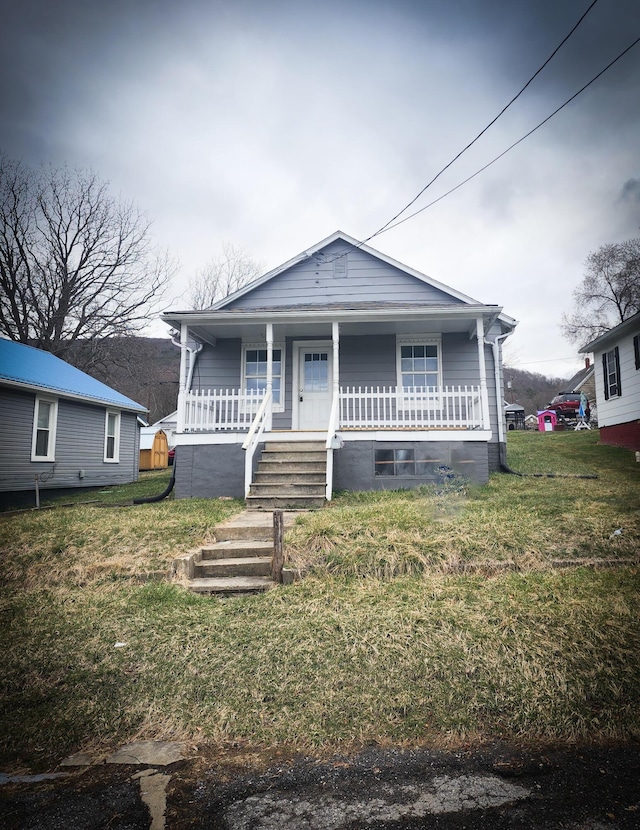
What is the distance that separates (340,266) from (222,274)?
61.1 ft

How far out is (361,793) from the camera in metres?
2.32

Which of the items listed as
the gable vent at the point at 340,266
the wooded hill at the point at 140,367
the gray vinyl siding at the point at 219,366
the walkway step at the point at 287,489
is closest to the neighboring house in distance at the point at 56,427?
the wooded hill at the point at 140,367

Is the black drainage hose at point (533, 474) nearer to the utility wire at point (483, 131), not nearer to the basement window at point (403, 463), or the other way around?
the basement window at point (403, 463)

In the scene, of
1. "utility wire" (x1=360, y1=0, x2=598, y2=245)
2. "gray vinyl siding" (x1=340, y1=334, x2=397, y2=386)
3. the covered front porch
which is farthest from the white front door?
"utility wire" (x1=360, y1=0, x2=598, y2=245)

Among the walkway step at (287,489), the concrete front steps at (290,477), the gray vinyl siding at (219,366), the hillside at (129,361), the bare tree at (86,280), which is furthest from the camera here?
the hillside at (129,361)

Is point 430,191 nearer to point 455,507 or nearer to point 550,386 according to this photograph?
point 455,507

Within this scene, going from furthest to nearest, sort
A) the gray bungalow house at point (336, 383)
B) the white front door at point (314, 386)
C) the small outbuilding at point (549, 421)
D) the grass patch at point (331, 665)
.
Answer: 1. the small outbuilding at point (549, 421)
2. the white front door at point (314, 386)
3. the gray bungalow house at point (336, 383)
4. the grass patch at point (331, 665)

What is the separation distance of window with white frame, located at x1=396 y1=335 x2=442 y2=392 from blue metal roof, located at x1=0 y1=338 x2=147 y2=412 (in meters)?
9.30

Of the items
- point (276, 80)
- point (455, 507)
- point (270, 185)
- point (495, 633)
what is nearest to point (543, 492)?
point (455, 507)

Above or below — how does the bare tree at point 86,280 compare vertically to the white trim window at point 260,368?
above

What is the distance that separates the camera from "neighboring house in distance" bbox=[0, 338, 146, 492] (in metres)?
12.4

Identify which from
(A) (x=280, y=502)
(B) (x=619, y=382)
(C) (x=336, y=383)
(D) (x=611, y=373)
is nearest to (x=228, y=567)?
(A) (x=280, y=502)

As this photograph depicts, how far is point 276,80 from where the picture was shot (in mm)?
4645

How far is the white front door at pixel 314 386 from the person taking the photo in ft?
38.3
